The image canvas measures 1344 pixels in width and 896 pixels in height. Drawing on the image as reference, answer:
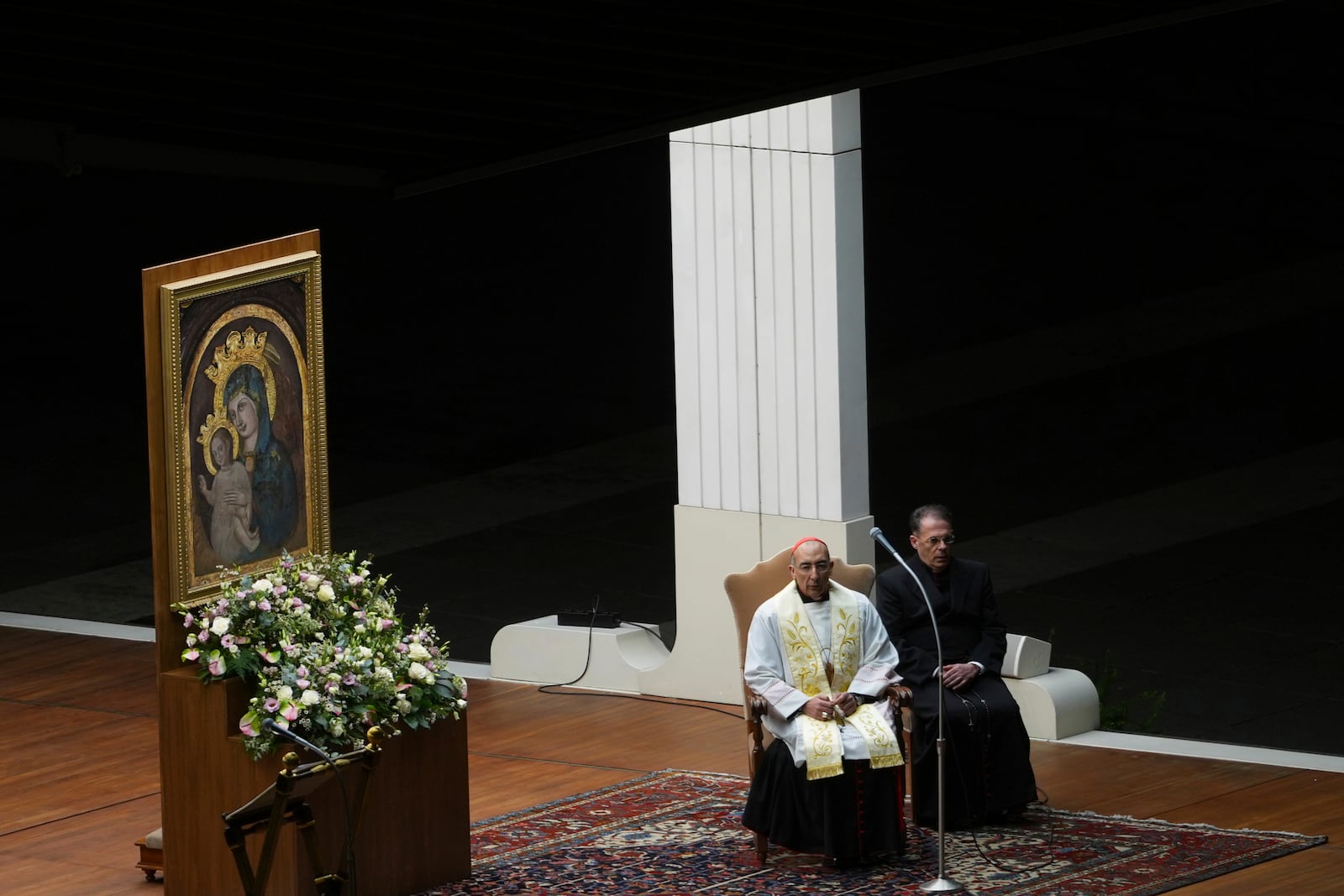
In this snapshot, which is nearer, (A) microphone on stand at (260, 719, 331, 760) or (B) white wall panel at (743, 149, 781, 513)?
(A) microphone on stand at (260, 719, 331, 760)

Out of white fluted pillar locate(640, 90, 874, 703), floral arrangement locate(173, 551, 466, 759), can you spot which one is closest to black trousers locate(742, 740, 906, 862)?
floral arrangement locate(173, 551, 466, 759)

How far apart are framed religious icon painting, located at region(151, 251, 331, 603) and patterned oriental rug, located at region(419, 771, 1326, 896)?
1.18m

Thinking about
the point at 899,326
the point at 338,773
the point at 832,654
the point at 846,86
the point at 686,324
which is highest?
the point at 899,326

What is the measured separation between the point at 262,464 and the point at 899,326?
14017mm

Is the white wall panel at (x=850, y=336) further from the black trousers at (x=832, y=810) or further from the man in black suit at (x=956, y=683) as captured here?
the black trousers at (x=832, y=810)

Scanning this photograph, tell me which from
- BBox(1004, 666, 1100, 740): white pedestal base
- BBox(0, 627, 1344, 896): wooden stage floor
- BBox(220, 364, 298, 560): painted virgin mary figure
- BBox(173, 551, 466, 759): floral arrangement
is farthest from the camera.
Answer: BBox(1004, 666, 1100, 740): white pedestal base

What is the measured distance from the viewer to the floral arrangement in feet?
22.0

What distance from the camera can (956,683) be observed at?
7.83m

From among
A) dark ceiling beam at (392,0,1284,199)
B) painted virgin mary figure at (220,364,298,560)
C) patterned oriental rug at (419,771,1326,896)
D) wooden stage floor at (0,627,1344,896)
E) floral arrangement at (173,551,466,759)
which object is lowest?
patterned oriental rug at (419,771,1326,896)

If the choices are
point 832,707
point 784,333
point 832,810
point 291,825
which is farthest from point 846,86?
point 784,333

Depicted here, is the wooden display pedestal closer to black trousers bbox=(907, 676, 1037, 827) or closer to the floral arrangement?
the floral arrangement

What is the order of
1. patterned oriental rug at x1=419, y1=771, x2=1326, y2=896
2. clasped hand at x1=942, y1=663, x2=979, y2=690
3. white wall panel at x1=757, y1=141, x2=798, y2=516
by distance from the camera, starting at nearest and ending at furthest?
patterned oriental rug at x1=419, y1=771, x2=1326, y2=896 < clasped hand at x1=942, y1=663, x2=979, y2=690 < white wall panel at x1=757, y1=141, x2=798, y2=516

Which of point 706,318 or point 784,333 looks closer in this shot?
point 784,333

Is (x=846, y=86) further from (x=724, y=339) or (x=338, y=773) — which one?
(x=724, y=339)
